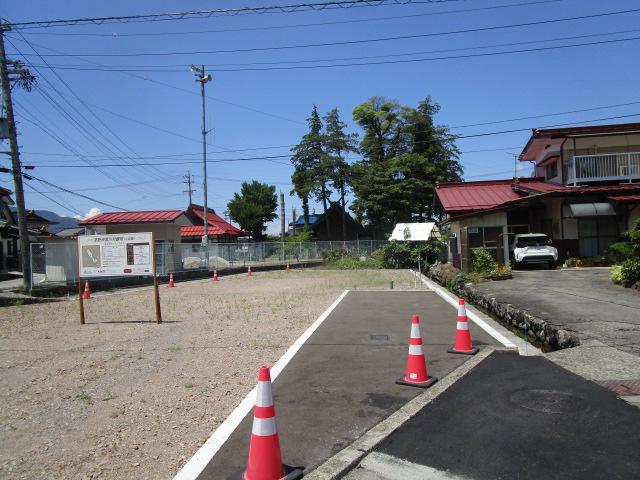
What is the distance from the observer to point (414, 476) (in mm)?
3611

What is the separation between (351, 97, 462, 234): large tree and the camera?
46281 millimetres

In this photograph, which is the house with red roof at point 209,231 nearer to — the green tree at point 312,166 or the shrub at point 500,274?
the green tree at point 312,166

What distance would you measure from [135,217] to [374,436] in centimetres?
2944

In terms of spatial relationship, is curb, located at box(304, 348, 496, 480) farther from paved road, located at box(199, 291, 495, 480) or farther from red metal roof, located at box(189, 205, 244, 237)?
red metal roof, located at box(189, 205, 244, 237)

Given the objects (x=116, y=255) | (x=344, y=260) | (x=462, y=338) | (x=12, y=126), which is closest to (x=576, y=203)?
(x=344, y=260)

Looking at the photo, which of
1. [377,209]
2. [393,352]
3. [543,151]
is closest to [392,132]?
[377,209]

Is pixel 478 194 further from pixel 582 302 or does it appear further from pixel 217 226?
pixel 217 226

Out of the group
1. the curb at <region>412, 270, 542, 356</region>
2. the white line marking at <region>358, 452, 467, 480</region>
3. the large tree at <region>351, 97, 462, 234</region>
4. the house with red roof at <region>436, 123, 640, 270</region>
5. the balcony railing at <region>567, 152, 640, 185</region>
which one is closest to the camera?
the white line marking at <region>358, 452, 467, 480</region>

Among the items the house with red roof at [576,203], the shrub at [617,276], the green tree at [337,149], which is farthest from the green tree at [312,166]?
the shrub at [617,276]

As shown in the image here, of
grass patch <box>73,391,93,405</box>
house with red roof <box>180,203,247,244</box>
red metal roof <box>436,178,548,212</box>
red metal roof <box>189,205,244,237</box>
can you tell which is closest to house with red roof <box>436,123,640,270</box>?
red metal roof <box>436,178,548,212</box>

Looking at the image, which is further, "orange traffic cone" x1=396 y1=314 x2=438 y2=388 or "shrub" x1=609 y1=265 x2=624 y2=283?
"shrub" x1=609 y1=265 x2=624 y2=283

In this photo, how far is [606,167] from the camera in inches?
966

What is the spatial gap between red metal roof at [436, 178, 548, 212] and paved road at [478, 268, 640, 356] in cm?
1050

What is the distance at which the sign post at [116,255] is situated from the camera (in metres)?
12.0
